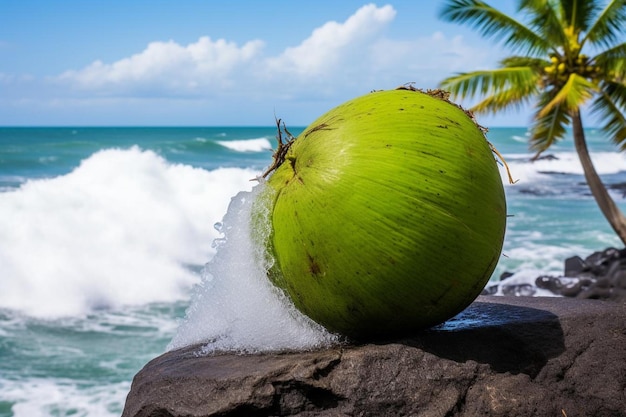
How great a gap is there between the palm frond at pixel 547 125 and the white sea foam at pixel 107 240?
7206 mm

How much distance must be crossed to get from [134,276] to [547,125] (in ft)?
29.0

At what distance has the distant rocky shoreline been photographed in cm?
1179

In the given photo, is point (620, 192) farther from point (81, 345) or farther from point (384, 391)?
point (384, 391)

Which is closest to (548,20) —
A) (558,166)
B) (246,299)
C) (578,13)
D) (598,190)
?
(578,13)

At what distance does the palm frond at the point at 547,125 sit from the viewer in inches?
569

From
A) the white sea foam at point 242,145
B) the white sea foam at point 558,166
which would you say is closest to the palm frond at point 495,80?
the white sea foam at point 558,166

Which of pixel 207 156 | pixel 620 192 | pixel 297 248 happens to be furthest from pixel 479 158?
pixel 207 156

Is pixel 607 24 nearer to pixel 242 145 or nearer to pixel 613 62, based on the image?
pixel 613 62

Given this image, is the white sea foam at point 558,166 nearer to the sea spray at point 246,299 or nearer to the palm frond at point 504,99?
the palm frond at point 504,99

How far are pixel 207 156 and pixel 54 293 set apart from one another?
104 ft

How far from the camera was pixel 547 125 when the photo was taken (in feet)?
48.9

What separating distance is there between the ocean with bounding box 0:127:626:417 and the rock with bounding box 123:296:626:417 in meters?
0.28

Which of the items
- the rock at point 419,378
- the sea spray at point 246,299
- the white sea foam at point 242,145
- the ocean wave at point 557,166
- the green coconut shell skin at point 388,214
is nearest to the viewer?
the green coconut shell skin at point 388,214

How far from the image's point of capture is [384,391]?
2.79 m
